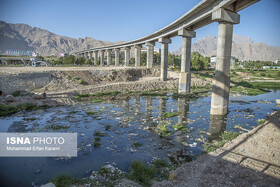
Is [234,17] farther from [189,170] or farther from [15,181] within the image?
[15,181]

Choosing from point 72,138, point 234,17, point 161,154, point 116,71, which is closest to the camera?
point 161,154

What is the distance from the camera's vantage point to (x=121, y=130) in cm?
1520

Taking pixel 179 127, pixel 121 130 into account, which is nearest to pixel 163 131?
pixel 179 127

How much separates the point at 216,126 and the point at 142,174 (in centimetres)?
1011

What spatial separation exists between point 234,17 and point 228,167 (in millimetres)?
15368

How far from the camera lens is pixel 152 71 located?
163 ft

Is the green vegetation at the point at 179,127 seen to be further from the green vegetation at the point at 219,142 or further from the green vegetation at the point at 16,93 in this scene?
the green vegetation at the point at 16,93

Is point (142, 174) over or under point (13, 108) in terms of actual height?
under

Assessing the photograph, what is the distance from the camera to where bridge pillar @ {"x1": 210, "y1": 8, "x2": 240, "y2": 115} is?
18.4 metres

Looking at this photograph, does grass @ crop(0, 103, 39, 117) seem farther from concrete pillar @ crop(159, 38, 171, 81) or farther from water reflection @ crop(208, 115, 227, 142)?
concrete pillar @ crop(159, 38, 171, 81)

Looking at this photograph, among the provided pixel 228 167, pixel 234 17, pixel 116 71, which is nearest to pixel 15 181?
pixel 228 167

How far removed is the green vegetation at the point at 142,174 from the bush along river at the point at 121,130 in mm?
812

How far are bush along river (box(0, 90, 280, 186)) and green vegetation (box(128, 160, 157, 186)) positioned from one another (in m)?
0.81

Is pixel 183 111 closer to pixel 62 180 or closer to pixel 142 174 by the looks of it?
pixel 142 174
